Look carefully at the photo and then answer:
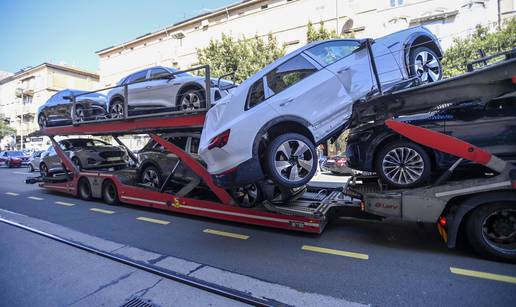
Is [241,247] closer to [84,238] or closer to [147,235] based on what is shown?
[147,235]

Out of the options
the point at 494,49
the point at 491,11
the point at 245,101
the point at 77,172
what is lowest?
the point at 77,172

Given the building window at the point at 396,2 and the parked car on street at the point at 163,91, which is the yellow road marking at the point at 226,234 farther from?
the building window at the point at 396,2

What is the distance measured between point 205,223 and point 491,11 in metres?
21.6

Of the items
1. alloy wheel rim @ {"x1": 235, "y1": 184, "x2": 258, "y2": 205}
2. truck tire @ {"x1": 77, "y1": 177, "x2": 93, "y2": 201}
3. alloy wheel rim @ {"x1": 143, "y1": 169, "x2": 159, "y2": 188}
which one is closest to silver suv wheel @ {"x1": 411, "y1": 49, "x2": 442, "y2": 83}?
alloy wheel rim @ {"x1": 235, "y1": 184, "x2": 258, "y2": 205}

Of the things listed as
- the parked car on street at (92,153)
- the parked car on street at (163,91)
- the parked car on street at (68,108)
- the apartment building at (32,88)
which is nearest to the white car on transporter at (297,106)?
the parked car on street at (163,91)

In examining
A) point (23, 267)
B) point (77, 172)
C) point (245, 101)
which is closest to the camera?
point (23, 267)

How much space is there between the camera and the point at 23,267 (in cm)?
399

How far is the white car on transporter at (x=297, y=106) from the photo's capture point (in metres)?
4.06

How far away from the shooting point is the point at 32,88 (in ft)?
146

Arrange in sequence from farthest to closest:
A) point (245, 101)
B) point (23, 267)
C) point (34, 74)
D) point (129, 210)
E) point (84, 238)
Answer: point (34, 74), point (129, 210), point (84, 238), point (245, 101), point (23, 267)

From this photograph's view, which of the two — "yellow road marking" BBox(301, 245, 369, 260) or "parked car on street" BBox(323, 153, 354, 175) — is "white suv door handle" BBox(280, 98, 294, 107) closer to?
"yellow road marking" BBox(301, 245, 369, 260)

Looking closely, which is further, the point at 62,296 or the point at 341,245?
the point at 341,245

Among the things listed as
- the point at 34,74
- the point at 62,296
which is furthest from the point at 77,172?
the point at 34,74

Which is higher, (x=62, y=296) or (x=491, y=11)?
(x=491, y=11)
